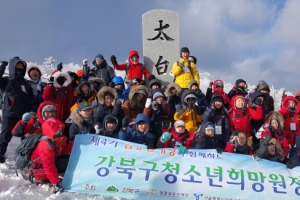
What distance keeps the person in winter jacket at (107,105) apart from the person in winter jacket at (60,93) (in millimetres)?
830

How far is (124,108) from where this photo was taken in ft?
20.2

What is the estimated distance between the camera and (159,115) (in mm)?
6016

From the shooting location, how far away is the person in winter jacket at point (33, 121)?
490cm

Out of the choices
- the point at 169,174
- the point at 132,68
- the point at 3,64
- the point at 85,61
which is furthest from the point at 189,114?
the point at 85,61

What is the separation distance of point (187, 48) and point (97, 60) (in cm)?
247

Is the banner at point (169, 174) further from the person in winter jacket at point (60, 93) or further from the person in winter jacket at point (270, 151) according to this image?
the person in winter jacket at point (60, 93)

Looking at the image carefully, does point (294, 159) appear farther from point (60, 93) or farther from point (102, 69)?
point (102, 69)

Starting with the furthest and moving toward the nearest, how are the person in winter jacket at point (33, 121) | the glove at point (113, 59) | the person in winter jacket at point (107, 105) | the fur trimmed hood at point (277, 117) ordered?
the glove at point (113, 59) < the fur trimmed hood at point (277, 117) < the person in winter jacket at point (107, 105) < the person in winter jacket at point (33, 121)

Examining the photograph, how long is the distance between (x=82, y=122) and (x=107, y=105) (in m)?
0.83

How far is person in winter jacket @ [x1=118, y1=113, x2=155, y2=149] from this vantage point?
4996 millimetres

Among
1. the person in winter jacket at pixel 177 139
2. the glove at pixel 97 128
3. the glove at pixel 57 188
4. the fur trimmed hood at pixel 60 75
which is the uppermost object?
the fur trimmed hood at pixel 60 75

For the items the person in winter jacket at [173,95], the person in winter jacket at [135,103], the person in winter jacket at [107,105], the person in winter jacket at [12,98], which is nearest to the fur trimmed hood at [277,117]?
the person in winter jacket at [173,95]

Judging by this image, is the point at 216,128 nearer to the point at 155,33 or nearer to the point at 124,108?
the point at 124,108

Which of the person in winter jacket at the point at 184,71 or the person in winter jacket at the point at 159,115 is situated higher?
the person in winter jacket at the point at 184,71
